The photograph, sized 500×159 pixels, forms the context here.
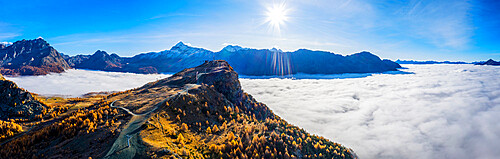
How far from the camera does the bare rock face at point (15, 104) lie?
70.0 ft

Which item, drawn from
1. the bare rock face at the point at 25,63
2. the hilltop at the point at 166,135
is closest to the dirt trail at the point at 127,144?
the hilltop at the point at 166,135

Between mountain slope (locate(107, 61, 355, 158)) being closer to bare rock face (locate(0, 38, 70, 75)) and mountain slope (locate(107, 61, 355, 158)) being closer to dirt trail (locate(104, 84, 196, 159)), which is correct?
dirt trail (locate(104, 84, 196, 159))

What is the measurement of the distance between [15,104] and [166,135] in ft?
82.0

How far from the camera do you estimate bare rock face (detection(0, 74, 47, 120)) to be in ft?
70.0

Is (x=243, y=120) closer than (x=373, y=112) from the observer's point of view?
Yes

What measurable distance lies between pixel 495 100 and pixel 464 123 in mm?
69487

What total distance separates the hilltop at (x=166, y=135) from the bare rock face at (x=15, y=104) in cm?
397

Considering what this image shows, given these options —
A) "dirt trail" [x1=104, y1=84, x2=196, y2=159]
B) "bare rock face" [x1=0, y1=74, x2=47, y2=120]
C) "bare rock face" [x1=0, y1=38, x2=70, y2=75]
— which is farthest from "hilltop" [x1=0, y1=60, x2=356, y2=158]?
"bare rock face" [x1=0, y1=38, x2=70, y2=75]

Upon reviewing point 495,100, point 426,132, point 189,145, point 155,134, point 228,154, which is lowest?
point 426,132

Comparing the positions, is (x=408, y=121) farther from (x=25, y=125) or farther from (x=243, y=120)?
(x=25, y=125)

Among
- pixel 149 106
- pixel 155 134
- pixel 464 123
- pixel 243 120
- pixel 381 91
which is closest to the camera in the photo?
pixel 155 134

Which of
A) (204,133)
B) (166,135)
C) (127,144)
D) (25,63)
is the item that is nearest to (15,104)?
(127,144)

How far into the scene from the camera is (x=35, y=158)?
12.1 metres

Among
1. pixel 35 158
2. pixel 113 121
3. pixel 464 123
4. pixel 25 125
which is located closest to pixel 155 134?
pixel 113 121
